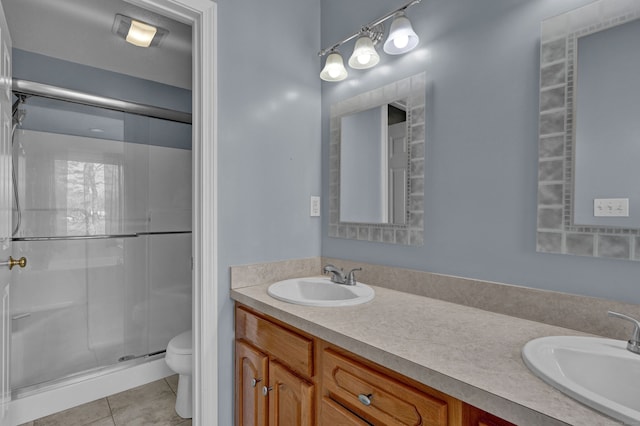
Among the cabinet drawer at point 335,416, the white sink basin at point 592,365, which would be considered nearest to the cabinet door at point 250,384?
the cabinet drawer at point 335,416

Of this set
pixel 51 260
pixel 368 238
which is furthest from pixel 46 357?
pixel 368 238

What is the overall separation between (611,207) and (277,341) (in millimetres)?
1189

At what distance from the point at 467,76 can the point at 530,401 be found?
1127 millimetres

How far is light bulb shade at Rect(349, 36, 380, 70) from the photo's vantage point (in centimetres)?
145

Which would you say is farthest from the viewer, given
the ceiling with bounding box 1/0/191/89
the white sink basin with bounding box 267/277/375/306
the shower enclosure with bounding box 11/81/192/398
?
the shower enclosure with bounding box 11/81/192/398

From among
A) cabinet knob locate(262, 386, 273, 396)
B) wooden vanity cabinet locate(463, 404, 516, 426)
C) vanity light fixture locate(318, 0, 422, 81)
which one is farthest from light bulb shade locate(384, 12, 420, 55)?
cabinet knob locate(262, 386, 273, 396)

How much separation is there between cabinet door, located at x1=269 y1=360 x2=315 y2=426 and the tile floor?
0.99 meters

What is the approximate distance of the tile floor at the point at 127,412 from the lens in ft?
6.23

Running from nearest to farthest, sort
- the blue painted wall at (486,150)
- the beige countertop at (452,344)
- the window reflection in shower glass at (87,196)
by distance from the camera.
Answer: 1. the beige countertop at (452,344)
2. the blue painted wall at (486,150)
3. the window reflection in shower glass at (87,196)

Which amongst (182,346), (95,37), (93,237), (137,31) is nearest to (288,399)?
(182,346)

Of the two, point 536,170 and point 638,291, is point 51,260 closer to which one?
point 536,170

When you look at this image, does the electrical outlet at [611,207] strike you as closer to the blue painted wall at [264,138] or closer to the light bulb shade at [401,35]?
the light bulb shade at [401,35]

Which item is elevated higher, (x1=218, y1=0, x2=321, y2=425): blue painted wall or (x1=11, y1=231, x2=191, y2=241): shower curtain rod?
(x1=218, y1=0, x2=321, y2=425): blue painted wall

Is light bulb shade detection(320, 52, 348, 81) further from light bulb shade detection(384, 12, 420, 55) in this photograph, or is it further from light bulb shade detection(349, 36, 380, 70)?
light bulb shade detection(384, 12, 420, 55)
